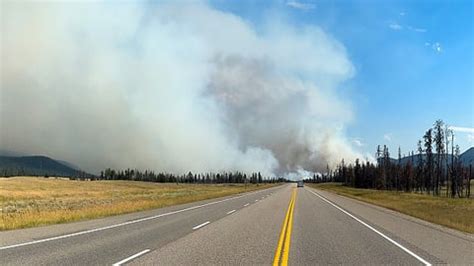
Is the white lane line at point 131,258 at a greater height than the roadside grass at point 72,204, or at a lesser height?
greater

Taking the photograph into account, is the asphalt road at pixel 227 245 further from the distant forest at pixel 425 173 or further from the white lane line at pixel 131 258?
the distant forest at pixel 425 173

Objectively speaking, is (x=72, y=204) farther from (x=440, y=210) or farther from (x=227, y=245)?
(x=227, y=245)

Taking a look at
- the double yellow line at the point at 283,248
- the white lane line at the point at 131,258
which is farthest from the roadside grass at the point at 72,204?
the double yellow line at the point at 283,248

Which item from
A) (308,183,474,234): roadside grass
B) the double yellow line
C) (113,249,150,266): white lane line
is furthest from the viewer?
(308,183,474,234): roadside grass

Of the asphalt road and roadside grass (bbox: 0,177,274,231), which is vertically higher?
the asphalt road

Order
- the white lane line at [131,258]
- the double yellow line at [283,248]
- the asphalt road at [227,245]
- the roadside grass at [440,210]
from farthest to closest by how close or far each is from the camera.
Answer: the roadside grass at [440,210], the asphalt road at [227,245], the double yellow line at [283,248], the white lane line at [131,258]

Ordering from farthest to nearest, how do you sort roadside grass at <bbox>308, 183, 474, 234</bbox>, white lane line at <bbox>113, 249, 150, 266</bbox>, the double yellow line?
roadside grass at <bbox>308, 183, 474, 234</bbox> → the double yellow line → white lane line at <bbox>113, 249, 150, 266</bbox>

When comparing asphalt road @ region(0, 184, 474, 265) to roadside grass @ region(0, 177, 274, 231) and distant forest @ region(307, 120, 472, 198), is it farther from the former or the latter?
distant forest @ region(307, 120, 472, 198)

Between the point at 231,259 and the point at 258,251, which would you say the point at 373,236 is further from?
the point at 231,259

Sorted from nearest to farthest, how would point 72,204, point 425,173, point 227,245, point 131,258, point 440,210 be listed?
1. point 131,258
2. point 227,245
3. point 440,210
4. point 72,204
5. point 425,173

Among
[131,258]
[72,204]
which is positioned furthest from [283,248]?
[72,204]

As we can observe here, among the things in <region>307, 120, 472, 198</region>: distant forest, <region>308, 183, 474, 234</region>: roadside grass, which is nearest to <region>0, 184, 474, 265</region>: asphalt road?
<region>308, 183, 474, 234</region>: roadside grass

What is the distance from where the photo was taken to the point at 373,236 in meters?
15.7

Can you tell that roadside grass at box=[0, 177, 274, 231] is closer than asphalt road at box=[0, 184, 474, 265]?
No
